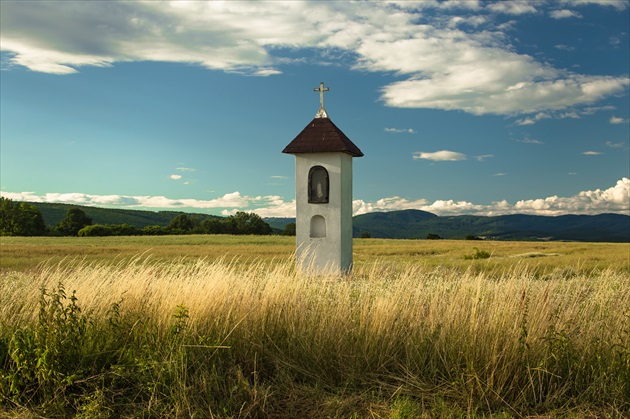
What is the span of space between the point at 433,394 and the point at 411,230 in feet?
620

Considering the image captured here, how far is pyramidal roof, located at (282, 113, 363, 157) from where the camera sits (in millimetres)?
15875

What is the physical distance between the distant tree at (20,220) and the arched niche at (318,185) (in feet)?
285

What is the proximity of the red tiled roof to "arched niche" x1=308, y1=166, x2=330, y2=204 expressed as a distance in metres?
0.66

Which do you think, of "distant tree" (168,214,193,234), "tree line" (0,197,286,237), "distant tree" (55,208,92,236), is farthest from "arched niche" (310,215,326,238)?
"distant tree" (55,208,92,236)

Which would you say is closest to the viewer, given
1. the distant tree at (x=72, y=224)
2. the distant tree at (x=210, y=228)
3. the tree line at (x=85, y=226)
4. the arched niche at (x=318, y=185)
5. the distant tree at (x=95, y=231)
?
the arched niche at (x=318, y=185)

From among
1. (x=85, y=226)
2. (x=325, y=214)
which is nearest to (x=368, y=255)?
(x=325, y=214)

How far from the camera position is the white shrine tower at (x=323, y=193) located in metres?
15.9

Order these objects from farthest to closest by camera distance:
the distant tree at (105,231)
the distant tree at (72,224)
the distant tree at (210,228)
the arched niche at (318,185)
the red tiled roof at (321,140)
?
the distant tree at (72,224), the distant tree at (210,228), the distant tree at (105,231), the arched niche at (318,185), the red tiled roof at (321,140)

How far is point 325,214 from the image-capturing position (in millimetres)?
15992

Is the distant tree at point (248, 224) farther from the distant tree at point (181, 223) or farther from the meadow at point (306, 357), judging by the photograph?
the meadow at point (306, 357)

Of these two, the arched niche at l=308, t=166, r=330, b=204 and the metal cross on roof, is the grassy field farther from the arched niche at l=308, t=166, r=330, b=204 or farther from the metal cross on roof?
the metal cross on roof

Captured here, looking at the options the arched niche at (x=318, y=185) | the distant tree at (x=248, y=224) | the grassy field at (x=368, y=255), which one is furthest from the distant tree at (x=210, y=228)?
the arched niche at (x=318, y=185)

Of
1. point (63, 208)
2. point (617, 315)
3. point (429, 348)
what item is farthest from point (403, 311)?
point (63, 208)

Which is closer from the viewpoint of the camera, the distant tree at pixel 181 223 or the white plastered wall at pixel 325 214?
the white plastered wall at pixel 325 214
